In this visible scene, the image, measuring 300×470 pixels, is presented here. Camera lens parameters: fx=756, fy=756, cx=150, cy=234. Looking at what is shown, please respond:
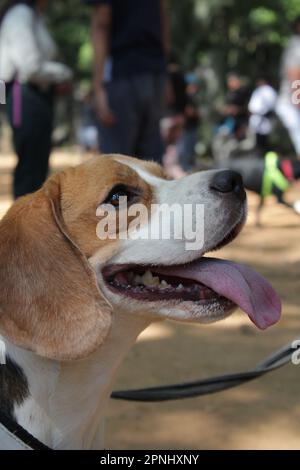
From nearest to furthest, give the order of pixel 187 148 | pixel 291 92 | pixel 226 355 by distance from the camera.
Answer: pixel 226 355, pixel 291 92, pixel 187 148

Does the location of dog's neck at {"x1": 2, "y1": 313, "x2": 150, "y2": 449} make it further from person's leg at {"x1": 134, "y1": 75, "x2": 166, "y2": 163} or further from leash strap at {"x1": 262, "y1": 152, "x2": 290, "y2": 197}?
leash strap at {"x1": 262, "y1": 152, "x2": 290, "y2": 197}

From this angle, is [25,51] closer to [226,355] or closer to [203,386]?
[226,355]

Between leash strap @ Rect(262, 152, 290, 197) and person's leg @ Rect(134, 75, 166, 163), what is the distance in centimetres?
331

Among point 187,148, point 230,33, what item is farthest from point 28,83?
point 230,33

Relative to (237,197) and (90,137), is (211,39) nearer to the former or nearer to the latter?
(90,137)

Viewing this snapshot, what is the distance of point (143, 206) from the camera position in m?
2.63

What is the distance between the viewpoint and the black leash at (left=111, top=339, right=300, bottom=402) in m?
3.02

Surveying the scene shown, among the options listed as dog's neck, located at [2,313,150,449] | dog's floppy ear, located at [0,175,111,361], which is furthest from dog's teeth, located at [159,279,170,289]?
dog's floppy ear, located at [0,175,111,361]

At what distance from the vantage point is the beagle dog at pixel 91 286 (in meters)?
2.29

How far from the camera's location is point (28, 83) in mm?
5688

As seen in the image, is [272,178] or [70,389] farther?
[272,178]

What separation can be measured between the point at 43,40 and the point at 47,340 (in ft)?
13.3

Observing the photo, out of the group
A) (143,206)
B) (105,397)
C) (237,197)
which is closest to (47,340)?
(105,397)

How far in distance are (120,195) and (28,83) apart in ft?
11.0
